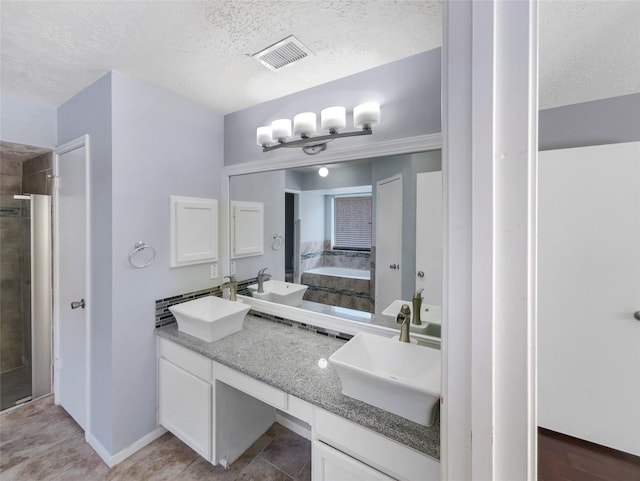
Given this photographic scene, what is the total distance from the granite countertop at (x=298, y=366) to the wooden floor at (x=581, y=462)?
Result: 1425 mm

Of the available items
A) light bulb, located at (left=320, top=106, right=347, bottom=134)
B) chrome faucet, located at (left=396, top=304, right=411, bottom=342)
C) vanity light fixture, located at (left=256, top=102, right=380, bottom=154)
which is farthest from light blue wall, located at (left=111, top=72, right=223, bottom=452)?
chrome faucet, located at (left=396, top=304, right=411, bottom=342)

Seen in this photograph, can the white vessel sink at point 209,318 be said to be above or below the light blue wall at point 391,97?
below

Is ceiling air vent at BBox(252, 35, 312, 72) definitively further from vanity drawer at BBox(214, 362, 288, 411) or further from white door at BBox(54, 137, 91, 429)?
vanity drawer at BBox(214, 362, 288, 411)

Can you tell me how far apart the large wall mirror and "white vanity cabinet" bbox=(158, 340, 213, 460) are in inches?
27.1

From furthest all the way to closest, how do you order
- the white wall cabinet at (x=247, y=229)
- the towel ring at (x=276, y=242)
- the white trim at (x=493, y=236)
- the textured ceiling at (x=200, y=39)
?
the white wall cabinet at (x=247, y=229)
the towel ring at (x=276, y=242)
the textured ceiling at (x=200, y=39)
the white trim at (x=493, y=236)

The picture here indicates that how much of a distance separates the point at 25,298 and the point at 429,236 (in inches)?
142

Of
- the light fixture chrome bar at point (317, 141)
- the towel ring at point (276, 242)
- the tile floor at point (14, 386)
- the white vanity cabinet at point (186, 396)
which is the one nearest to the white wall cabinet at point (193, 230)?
the towel ring at point (276, 242)

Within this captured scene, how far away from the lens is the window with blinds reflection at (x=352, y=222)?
5.67 ft

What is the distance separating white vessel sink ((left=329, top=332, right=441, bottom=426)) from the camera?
103 centimetres

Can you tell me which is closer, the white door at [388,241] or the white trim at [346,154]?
the white trim at [346,154]

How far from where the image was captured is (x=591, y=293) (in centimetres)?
181

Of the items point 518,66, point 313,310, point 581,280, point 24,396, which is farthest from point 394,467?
point 24,396

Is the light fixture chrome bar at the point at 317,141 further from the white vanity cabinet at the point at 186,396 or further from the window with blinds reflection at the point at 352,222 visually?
the white vanity cabinet at the point at 186,396

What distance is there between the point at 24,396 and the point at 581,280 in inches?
173
